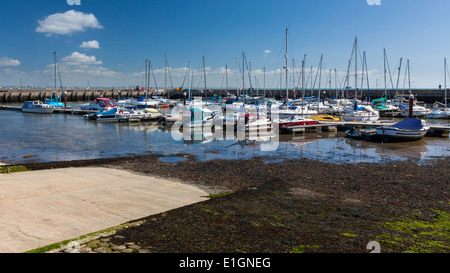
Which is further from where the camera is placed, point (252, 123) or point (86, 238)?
point (252, 123)

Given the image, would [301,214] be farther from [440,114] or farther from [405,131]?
[440,114]

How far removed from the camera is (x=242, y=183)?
14922 mm

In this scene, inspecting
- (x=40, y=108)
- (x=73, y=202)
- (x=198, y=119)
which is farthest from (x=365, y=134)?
(x=40, y=108)

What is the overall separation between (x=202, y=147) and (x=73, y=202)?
55.3ft

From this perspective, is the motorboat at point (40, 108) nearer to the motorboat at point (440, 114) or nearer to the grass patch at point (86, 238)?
the grass patch at point (86, 238)

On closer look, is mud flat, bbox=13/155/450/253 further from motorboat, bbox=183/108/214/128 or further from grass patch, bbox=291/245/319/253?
motorboat, bbox=183/108/214/128

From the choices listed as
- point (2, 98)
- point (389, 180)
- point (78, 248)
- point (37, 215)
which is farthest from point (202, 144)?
point (2, 98)

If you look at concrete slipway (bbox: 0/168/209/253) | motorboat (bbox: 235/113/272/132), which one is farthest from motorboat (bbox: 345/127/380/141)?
concrete slipway (bbox: 0/168/209/253)

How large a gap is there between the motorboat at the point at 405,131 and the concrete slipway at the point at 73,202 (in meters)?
23.5

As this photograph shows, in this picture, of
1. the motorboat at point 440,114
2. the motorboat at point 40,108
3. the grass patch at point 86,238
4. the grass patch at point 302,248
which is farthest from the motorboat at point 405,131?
the motorboat at point 40,108

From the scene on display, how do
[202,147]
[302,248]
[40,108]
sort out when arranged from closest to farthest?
[302,248] < [202,147] < [40,108]

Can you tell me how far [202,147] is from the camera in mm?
27453

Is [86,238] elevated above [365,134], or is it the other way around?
[365,134]
